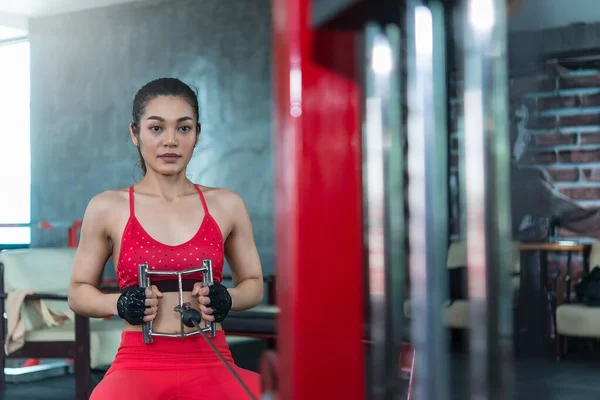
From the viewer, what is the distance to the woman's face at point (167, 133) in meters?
1.45

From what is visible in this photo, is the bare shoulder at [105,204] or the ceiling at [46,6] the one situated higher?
the ceiling at [46,6]

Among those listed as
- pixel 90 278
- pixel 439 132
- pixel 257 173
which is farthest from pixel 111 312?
pixel 257 173

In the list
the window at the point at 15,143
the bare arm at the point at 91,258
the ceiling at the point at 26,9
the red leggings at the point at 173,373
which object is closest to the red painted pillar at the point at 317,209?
the red leggings at the point at 173,373

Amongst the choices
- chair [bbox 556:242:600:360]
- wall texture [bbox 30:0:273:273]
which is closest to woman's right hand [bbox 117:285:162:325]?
chair [bbox 556:242:600:360]

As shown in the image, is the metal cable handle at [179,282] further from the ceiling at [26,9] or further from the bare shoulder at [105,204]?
the ceiling at [26,9]

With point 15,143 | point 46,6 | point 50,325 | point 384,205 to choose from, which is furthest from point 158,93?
point 15,143

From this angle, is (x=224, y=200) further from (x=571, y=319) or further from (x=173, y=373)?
(x=571, y=319)

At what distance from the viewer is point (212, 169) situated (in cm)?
597

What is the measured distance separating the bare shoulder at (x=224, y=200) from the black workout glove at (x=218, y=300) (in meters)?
0.23

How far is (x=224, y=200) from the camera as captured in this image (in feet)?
5.02

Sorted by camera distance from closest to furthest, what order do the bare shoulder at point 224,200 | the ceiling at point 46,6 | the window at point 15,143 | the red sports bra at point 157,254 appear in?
1. the red sports bra at point 157,254
2. the bare shoulder at point 224,200
3. the ceiling at point 46,6
4. the window at point 15,143

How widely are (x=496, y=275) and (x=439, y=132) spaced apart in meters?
0.11

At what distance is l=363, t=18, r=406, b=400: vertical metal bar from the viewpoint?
0.63 metres

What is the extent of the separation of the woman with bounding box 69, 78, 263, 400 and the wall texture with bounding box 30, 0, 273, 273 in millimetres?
4010
